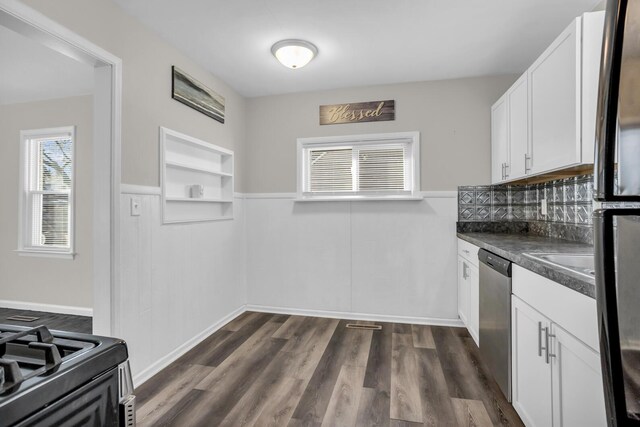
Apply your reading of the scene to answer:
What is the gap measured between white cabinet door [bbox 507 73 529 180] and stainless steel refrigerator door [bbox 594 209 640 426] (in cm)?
218

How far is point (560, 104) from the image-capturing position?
192 cm

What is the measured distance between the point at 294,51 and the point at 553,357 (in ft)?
8.28

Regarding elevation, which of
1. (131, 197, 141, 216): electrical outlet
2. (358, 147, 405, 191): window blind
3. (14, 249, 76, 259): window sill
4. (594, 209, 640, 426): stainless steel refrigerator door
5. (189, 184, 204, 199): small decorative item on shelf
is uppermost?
(358, 147, 405, 191): window blind

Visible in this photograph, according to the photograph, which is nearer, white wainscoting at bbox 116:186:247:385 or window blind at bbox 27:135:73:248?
white wainscoting at bbox 116:186:247:385

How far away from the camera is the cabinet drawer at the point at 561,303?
1121 millimetres

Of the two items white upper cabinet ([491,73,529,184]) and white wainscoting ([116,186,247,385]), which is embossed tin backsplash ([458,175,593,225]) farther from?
white wainscoting ([116,186,247,385])

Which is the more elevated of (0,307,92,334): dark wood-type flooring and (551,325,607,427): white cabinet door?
(551,325,607,427): white cabinet door

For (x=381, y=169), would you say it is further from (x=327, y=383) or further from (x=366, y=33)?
(x=327, y=383)

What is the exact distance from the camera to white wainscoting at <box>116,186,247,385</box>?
7.26 ft

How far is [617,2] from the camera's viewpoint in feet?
1.72

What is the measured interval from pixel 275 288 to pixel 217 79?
2264 millimetres

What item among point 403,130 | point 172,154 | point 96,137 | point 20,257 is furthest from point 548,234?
point 20,257

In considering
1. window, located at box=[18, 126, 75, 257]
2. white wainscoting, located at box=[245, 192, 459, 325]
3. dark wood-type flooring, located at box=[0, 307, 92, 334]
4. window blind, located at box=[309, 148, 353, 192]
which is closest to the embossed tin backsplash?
white wainscoting, located at box=[245, 192, 459, 325]

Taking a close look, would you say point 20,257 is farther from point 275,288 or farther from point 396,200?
point 396,200
